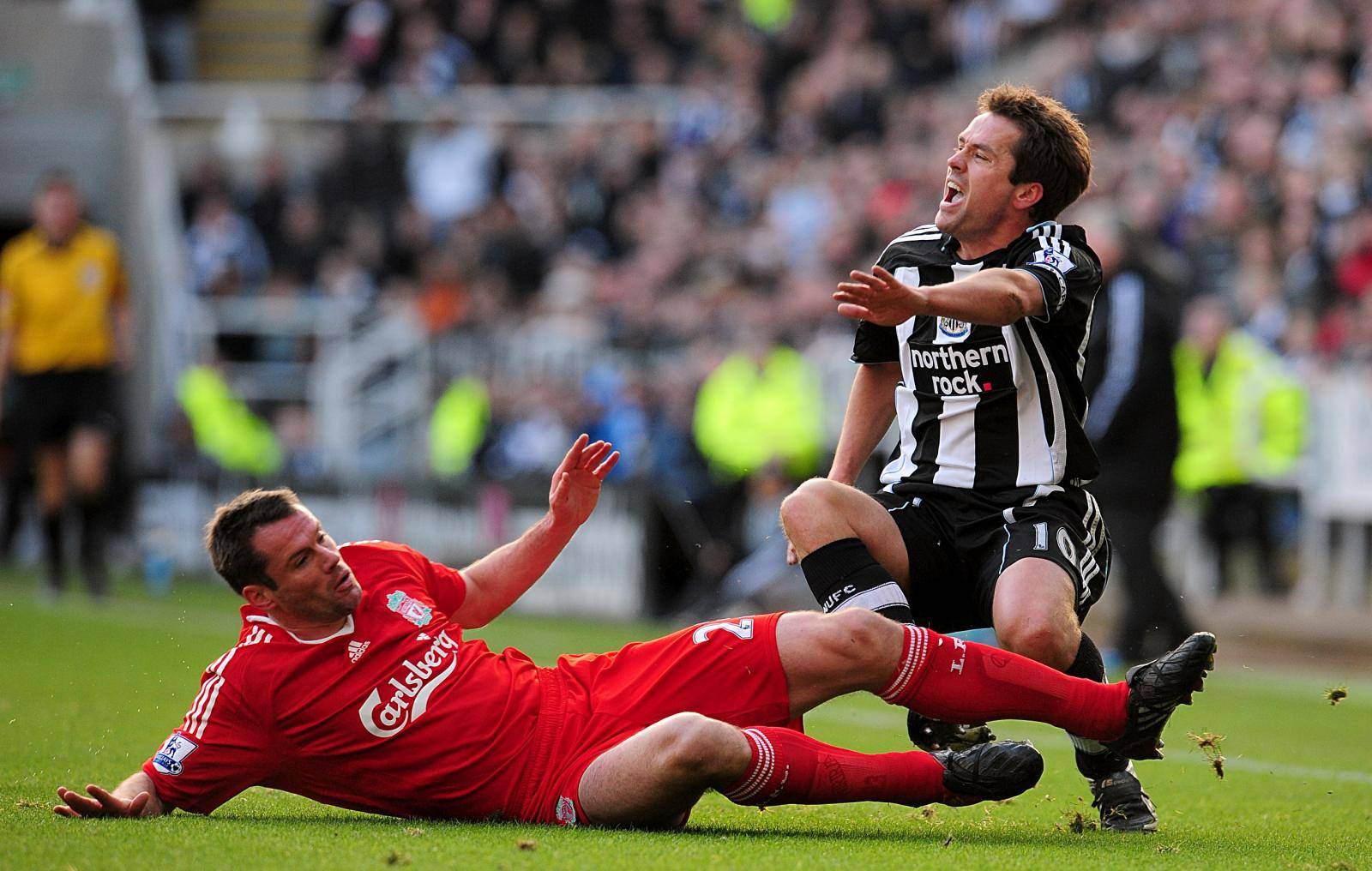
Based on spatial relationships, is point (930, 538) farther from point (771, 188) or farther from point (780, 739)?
point (771, 188)

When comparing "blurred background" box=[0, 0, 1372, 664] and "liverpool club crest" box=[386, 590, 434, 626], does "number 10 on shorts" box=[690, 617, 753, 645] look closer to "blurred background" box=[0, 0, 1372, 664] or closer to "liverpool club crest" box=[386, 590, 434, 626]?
"liverpool club crest" box=[386, 590, 434, 626]

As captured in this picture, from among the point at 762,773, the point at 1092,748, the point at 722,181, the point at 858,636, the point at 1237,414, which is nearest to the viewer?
the point at 762,773

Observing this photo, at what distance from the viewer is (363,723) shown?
4.81 meters

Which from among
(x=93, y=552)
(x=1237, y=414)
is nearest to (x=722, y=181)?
(x=1237, y=414)

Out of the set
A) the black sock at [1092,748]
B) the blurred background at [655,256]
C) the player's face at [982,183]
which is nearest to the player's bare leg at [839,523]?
the black sock at [1092,748]

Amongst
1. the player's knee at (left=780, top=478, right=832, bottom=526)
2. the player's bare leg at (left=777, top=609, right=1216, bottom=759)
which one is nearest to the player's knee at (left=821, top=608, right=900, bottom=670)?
the player's bare leg at (left=777, top=609, right=1216, bottom=759)

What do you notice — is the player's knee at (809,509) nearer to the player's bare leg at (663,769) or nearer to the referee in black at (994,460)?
the referee in black at (994,460)

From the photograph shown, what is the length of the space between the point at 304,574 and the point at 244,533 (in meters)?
0.19

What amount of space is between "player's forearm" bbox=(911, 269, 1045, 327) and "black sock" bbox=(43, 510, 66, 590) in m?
9.41

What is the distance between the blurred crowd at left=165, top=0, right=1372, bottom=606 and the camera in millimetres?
14867

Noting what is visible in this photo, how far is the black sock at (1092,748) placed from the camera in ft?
17.2

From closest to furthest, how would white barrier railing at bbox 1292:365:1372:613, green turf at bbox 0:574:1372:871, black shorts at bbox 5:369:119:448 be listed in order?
green turf at bbox 0:574:1372:871 → black shorts at bbox 5:369:119:448 → white barrier railing at bbox 1292:365:1372:613

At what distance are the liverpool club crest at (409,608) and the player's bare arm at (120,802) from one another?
747 mm

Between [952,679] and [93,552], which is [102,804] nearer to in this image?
[952,679]
